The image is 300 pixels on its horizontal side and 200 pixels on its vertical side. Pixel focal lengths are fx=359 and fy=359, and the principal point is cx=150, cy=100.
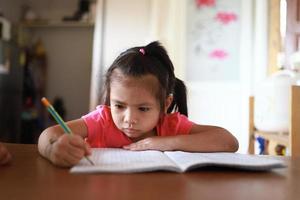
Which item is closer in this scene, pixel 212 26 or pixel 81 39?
pixel 212 26

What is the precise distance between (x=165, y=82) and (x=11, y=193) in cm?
63

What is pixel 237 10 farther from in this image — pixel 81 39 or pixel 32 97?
pixel 32 97

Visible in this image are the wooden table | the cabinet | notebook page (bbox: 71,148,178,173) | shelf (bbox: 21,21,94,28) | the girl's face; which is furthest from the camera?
the cabinet

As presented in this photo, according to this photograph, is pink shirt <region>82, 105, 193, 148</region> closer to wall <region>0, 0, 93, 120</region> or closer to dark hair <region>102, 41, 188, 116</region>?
dark hair <region>102, 41, 188, 116</region>

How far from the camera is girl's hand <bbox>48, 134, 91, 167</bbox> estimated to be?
1.74 ft

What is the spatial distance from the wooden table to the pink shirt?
0.41 metres

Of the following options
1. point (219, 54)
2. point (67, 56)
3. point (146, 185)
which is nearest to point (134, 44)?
point (219, 54)

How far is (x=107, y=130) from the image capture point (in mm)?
964

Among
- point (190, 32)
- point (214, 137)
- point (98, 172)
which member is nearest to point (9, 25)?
point (190, 32)

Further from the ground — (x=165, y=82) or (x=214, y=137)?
(x=165, y=82)

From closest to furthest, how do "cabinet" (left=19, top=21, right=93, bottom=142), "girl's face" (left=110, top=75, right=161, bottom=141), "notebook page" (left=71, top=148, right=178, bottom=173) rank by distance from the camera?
"notebook page" (left=71, top=148, right=178, bottom=173) < "girl's face" (left=110, top=75, right=161, bottom=141) < "cabinet" (left=19, top=21, right=93, bottom=142)

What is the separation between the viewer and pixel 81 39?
3582 mm

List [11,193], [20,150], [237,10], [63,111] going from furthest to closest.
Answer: [63,111] < [237,10] < [20,150] < [11,193]

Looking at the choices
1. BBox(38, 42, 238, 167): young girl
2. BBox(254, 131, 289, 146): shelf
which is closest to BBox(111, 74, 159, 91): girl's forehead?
BBox(38, 42, 238, 167): young girl
